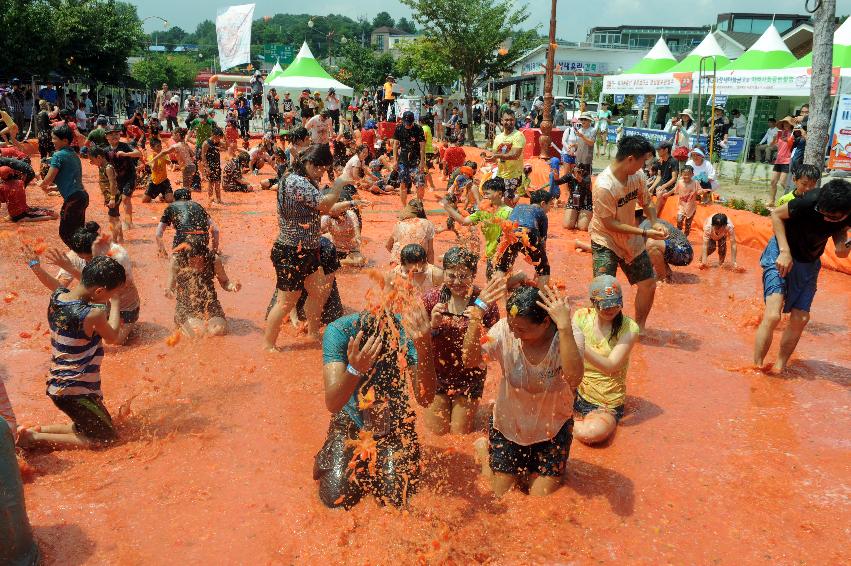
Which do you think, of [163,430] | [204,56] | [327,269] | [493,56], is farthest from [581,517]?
[204,56]

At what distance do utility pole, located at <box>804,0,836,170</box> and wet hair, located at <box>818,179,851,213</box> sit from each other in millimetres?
8572

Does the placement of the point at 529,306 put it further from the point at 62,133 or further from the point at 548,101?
the point at 548,101

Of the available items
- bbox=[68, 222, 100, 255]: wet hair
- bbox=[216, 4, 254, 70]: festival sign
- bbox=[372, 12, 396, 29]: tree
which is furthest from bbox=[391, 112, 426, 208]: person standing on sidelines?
bbox=[372, 12, 396, 29]: tree

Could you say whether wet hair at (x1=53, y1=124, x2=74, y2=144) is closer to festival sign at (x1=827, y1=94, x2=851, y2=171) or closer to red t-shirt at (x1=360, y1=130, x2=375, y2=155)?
red t-shirt at (x1=360, y1=130, x2=375, y2=155)

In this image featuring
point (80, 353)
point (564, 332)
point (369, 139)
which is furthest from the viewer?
point (369, 139)

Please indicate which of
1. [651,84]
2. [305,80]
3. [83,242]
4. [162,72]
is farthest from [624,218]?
[162,72]

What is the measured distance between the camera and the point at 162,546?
3.85 meters

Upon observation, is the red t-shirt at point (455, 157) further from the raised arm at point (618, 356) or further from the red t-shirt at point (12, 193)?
the raised arm at point (618, 356)

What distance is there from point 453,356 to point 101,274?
259 centimetres

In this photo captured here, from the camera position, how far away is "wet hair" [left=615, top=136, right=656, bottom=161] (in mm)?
6032

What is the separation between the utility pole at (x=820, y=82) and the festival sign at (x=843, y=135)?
164cm

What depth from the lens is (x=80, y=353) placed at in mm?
4688

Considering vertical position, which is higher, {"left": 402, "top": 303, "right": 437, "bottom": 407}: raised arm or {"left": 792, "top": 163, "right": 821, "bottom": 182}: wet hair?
{"left": 792, "top": 163, "right": 821, "bottom": 182}: wet hair

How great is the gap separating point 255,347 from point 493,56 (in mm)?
24642
